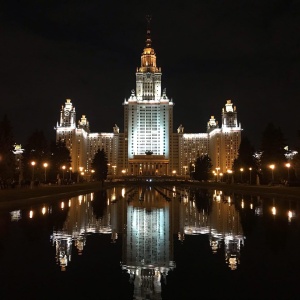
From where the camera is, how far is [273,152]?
65.8 metres

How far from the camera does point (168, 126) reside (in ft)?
571

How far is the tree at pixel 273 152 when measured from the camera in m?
65.6

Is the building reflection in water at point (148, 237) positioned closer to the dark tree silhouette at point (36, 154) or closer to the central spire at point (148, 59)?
the dark tree silhouette at point (36, 154)

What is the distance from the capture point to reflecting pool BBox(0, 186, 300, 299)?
27.0ft

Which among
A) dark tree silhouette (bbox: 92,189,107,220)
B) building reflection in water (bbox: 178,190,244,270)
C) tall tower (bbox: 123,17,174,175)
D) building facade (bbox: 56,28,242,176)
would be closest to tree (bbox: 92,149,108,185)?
dark tree silhouette (bbox: 92,189,107,220)

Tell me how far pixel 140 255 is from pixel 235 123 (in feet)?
493

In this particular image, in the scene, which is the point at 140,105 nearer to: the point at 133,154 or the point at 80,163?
the point at 133,154

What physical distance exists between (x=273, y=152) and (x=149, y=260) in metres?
58.5

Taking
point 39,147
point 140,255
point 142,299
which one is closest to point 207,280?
point 142,299

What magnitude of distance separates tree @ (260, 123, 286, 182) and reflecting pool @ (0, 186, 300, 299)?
1926 inches

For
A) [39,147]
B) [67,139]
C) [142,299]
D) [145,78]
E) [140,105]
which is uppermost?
[145,78]

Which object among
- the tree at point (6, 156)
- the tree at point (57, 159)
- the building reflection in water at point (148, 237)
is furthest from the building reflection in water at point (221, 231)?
the tree at point (57, 159)

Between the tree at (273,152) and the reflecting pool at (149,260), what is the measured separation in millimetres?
48922

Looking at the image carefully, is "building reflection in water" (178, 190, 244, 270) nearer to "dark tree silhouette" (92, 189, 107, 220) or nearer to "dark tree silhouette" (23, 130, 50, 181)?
"dark tree silhouette" (92, 189, 107, 220)
